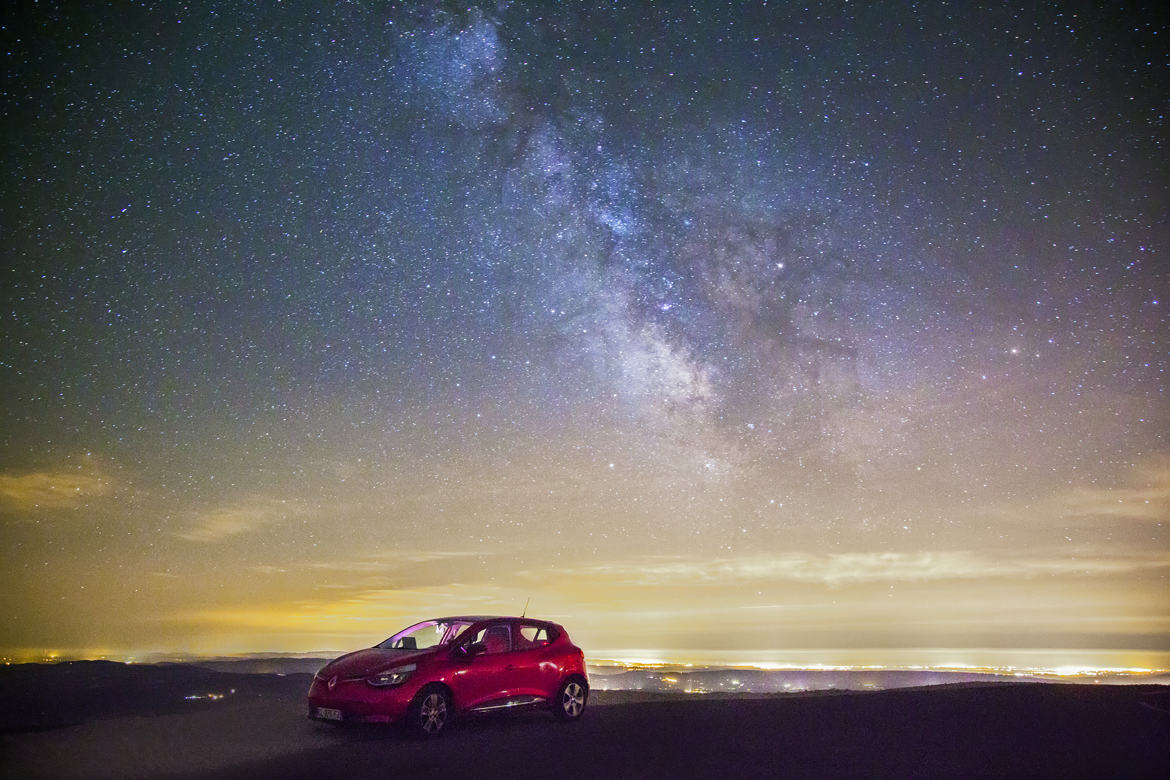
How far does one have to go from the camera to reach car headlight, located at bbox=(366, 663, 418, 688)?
33.3ft

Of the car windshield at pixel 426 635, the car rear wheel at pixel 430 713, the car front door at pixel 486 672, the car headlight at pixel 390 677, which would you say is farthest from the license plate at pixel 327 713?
the car front door at pixel 486 672

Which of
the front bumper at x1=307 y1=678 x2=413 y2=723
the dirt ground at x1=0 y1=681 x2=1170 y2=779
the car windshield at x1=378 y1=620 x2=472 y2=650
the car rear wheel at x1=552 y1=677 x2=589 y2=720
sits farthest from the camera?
the car rear wheel at x1=552 y1=677 x2=589 y2=720

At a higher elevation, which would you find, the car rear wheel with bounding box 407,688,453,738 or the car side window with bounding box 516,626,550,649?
the car side window with bounding box 516,626,550,649

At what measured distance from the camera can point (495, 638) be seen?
1171cm

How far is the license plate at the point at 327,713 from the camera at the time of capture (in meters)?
10.2

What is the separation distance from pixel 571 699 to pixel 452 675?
8.01ft

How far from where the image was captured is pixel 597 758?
28.5 feet

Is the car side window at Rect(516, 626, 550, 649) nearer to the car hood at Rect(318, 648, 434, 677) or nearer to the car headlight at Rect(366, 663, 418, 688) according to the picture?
the car hood at Rect(318, 648, 434, 677)

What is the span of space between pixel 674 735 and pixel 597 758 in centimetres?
210

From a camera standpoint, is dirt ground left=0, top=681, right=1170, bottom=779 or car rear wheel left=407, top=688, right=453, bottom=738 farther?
car rear wheel left=407, top=688, right=453, bottom=738

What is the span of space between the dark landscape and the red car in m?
0.40

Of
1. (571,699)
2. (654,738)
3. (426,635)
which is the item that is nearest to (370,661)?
(426,635)

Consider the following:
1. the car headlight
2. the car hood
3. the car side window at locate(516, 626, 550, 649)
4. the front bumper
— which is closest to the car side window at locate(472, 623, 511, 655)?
the car side window at locate(516, 626, 550, 649)

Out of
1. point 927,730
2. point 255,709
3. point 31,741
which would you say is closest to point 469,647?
point 255,709
